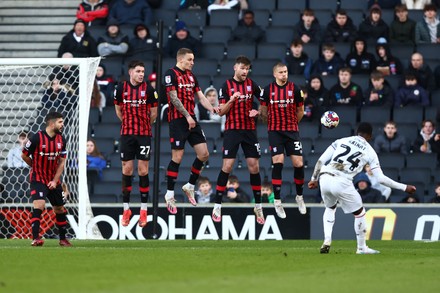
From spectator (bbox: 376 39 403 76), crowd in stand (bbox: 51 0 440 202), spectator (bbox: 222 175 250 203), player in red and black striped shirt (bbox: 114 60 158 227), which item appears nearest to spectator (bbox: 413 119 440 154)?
crowd in stand (bbox: 51 0 440 202)

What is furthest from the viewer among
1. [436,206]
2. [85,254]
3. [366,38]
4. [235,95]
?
[366,38]

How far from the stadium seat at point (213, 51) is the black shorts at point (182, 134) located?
22.8ft

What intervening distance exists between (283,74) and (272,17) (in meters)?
7.45

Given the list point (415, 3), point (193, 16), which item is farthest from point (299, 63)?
point (415, 3)

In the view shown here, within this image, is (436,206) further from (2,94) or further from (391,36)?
(2,94)

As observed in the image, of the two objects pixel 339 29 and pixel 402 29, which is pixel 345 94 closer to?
pixel 339 29

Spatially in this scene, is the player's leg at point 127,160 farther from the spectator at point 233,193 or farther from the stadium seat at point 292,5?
the stadium seat at point 292,5

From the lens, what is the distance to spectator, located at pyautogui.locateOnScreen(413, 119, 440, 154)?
942 inches

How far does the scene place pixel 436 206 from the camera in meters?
22.2

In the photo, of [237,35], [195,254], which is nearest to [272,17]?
[237,35]

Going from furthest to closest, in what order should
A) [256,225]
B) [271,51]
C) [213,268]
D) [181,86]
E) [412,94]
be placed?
[271,51], [412,94], [256,225], [181,86], [213,268]

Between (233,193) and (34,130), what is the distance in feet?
12.8

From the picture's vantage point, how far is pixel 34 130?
23062 millimetres

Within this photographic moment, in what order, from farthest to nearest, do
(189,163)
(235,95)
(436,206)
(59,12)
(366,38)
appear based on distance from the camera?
(59,12)
(366,38)
(189,163)
(436,206)
(235,95)
